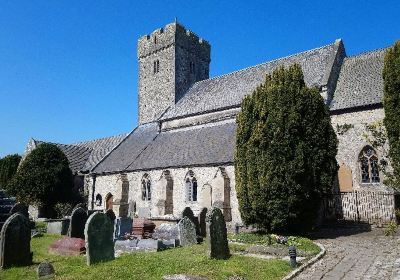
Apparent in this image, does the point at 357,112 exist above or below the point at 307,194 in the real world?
above

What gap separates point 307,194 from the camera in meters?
16.1

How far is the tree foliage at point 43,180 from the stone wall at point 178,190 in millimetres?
3623

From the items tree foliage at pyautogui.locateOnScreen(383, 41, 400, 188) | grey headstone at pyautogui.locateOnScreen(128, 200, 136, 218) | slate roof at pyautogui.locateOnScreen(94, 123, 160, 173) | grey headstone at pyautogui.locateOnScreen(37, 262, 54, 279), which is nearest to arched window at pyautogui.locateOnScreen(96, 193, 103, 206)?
slate roof at pyautogui.locateOnScreen(94, 123, 160, 173)

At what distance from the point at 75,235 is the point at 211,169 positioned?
10248 millimetres

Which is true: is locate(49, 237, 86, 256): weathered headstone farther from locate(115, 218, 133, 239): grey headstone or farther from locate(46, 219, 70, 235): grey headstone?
locate(46, 219, 70, 235): grey headstone

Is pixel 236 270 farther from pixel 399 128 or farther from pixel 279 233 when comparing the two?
pixel 399 128

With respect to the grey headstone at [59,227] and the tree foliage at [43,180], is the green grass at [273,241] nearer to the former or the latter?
the grey headstone at [59,227]

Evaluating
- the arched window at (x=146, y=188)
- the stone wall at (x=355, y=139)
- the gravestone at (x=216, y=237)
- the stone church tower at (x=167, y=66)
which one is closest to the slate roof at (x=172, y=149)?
the arched window at (x=146, y=188)

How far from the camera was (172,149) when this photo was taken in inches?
1097

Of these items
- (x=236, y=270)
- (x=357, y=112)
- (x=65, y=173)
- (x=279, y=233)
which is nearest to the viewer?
(x=236, y=270)

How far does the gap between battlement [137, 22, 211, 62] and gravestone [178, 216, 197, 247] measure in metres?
25.3

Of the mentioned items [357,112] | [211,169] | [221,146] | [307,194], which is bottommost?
[307,194]

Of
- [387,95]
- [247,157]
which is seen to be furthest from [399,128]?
[247,157]

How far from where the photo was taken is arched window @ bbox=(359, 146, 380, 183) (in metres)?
20.9
